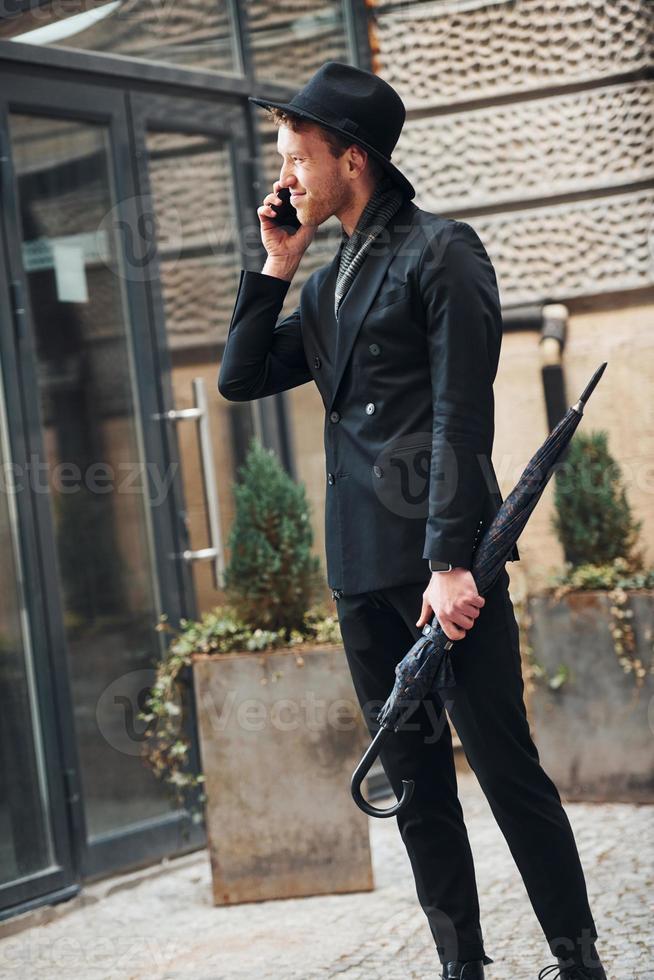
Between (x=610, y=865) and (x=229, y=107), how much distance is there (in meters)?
2.98

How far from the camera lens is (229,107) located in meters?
5.10

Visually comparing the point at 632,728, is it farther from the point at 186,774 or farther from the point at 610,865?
the point at 186,774

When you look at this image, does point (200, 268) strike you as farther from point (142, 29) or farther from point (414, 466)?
point (414, 466)

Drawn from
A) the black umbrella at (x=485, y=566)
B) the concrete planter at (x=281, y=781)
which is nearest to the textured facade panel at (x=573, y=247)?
the concrete planter at (x=281, y=781)

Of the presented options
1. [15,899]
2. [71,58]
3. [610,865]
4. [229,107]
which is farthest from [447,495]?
[229,107]

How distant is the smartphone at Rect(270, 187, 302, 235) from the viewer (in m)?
2.78

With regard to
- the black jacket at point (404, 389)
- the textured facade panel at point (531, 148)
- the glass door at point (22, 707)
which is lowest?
the glass door at point (22, 707)

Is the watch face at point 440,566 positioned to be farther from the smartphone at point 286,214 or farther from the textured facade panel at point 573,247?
the textured facade panel at point 573,247

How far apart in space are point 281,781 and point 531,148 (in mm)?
2671

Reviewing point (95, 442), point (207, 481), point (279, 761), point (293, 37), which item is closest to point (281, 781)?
point (279, 761)

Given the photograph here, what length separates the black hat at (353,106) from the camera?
256 cm

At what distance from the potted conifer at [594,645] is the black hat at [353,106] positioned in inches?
93.2

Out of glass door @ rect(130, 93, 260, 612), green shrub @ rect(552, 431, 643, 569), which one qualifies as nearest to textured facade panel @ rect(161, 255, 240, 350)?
glass door @ rect(130, 93, 260, 612)

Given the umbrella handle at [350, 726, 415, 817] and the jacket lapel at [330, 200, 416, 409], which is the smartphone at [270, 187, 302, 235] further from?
the umbrella handle at [350, 726, 415, 817]
